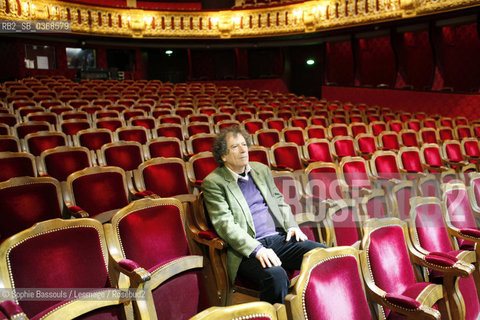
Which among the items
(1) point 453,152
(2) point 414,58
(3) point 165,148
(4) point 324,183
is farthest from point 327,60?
(4) point 324,183

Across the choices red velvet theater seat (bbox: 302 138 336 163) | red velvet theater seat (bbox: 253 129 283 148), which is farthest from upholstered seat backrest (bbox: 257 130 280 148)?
red velvet theater seat (bbox: 302 138 336 163)

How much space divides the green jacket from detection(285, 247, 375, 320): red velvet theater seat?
253mm

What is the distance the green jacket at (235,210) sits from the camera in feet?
3.24

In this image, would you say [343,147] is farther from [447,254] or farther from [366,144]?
A: [447,254]

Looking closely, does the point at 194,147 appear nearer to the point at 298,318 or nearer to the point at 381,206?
the point at 381,206

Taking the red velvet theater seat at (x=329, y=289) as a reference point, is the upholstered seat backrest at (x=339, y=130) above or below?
above

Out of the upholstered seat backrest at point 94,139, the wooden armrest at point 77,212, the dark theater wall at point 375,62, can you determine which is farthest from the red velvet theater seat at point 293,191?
the dark theater wall at point 375,62

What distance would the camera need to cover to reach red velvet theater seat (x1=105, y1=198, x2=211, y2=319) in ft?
2.82

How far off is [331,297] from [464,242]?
0.83 m

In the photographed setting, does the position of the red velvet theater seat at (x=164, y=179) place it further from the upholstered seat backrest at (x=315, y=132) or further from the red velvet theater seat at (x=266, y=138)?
the upholstered seat backrest at (x=315, y=132)

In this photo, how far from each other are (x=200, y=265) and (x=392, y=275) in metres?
0.47

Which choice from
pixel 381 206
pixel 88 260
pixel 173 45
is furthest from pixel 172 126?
pixel 173 45

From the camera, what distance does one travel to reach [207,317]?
511 mm

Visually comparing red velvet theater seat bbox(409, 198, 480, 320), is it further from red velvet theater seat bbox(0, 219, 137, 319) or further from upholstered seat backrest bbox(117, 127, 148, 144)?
upholstered seat backrest bbox(117, 127, 148, 144)
